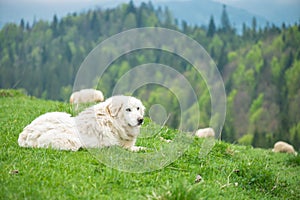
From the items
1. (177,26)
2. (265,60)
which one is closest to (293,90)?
(265,60)

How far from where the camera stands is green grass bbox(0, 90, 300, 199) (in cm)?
626

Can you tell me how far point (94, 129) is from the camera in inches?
347

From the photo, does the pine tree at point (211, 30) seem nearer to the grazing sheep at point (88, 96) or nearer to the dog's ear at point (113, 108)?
the grazing sheep at point (88, 96)

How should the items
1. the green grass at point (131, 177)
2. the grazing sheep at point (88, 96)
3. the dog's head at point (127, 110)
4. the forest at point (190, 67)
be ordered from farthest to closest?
the forest at point (190, 67)
the grazing sheep at point (88, 96)
the dog's head at point (127, 110)
the green grass at point (131, 177)

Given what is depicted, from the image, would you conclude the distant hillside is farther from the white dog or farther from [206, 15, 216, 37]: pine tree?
the white dog

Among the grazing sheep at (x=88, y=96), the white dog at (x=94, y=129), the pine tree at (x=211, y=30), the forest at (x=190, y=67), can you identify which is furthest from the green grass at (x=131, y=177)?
the pine tree at (x=211, y=30)

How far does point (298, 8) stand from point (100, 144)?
142 meters

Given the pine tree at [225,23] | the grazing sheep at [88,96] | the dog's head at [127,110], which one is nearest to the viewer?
the dog's head at [127,110]

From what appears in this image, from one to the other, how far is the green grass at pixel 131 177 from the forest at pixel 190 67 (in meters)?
68.0

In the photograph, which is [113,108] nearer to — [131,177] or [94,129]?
[94,129]

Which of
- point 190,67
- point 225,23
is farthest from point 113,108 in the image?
point 225,23

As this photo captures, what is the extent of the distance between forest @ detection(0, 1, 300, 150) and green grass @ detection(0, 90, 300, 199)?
68.0 m

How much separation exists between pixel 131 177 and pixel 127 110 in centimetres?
176

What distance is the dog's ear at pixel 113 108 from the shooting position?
8.73 meters
